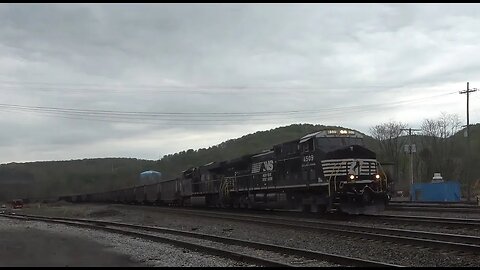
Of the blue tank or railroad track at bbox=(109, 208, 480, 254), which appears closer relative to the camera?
railroad track at bbox=(109, 208, 480, 254)

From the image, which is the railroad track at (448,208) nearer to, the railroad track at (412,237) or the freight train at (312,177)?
the freight train at (312,177)

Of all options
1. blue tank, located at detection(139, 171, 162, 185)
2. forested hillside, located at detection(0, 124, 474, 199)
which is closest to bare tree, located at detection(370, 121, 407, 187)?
forested hillside, located at detection(0, 124, 474, 199)

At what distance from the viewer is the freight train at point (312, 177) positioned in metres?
21.1

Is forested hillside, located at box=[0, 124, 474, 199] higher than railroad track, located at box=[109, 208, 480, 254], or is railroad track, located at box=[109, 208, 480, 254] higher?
forested hillside, located at box=[0, 124, 474, 199]

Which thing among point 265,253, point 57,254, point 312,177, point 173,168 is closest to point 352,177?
point 312,177

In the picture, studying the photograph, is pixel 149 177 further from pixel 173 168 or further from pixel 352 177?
pixel 352 177

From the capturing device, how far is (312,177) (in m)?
22.7

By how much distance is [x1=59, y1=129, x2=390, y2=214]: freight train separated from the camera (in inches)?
832

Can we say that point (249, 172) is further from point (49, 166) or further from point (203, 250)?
point (49, 166)

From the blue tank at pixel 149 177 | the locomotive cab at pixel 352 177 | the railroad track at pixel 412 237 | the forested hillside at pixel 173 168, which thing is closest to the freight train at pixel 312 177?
the locomotive cab at pixel 352 177

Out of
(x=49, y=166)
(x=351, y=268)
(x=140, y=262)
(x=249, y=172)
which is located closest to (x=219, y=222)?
(x=249, y=172)

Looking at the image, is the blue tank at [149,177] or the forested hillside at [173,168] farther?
the blue tank at [149,177]

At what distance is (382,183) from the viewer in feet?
70.8

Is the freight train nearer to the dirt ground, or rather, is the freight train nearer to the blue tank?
the dirt ground
